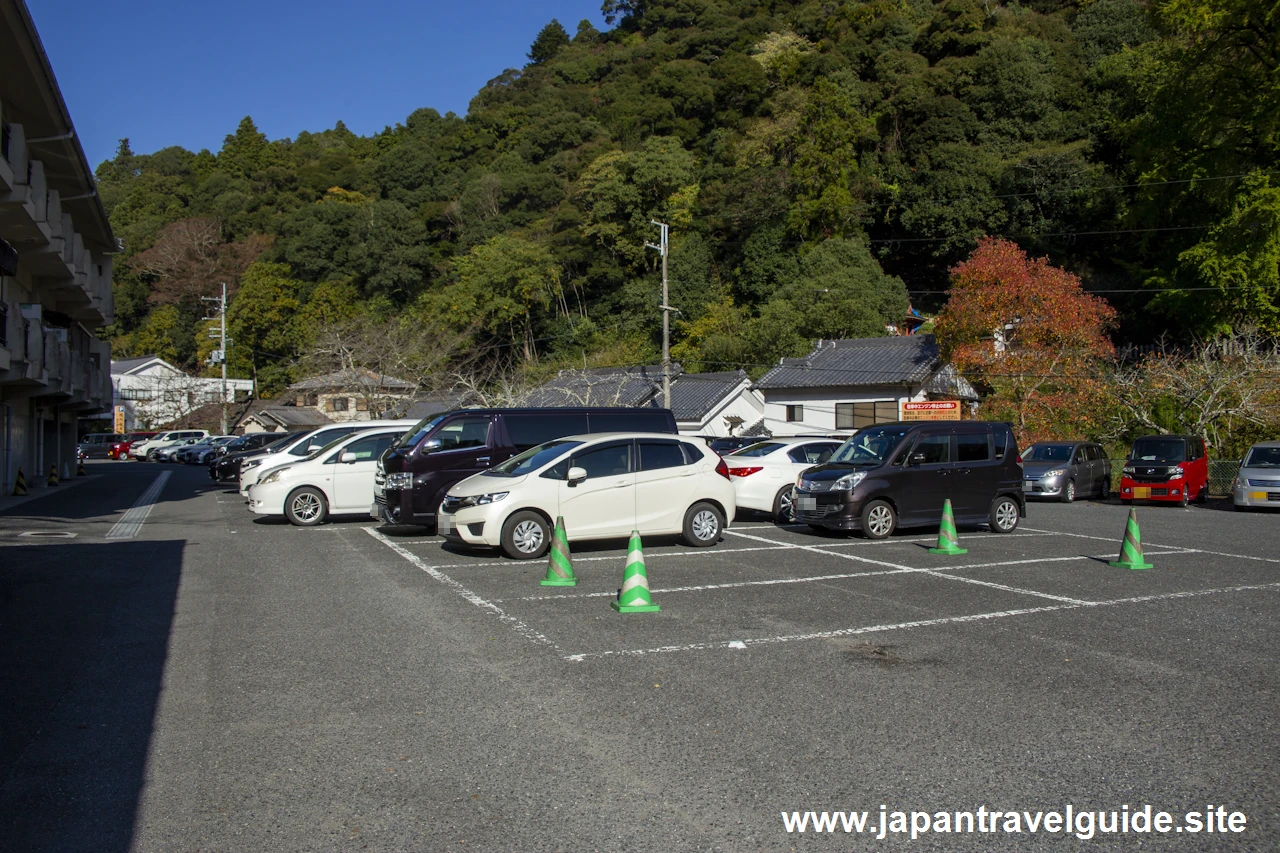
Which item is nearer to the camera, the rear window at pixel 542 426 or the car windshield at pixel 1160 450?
the rear window at pixel 542 426

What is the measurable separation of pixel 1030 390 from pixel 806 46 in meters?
38.0

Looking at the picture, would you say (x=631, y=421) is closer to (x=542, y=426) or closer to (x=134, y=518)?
(x=542, y=426)

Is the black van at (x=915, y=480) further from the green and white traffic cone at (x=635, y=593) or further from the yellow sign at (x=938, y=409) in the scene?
the yellow sign at (x=938, y=409)

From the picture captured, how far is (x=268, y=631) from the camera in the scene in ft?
26.1

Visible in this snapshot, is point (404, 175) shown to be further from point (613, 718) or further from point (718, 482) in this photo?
point (613, 718)

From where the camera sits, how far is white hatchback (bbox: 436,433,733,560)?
11883 millimetres

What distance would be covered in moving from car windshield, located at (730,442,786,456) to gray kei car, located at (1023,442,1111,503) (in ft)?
29.9

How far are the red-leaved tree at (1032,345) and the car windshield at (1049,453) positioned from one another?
5653 millimetres

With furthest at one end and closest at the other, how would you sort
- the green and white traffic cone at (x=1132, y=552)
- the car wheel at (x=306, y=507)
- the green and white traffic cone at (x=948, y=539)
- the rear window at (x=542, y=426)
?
the car wheel at (x=306, y=507)
the rear window at (x=542, y=426)
the green and white traffic cone at (x=948, y=539)
the green and white traffic cone at (x=1132, y=552)

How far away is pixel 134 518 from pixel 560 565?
1288 centimetres

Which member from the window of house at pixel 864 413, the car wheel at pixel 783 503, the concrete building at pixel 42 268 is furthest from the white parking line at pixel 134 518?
the window of house at pixel 864 413

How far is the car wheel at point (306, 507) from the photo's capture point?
16844mm

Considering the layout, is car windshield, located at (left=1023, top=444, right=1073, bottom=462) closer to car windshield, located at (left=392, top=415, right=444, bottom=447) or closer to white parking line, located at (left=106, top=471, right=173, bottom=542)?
car windshield, located at (left=392, top=415, right=444, bottom=447)

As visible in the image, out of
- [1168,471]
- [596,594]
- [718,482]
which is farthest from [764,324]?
[596,594]
